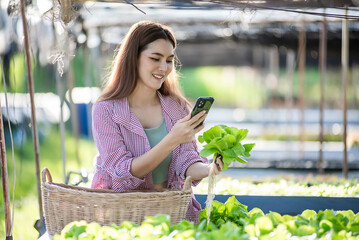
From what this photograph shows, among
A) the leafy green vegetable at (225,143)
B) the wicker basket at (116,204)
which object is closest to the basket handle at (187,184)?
the wicker basket at (116,204)

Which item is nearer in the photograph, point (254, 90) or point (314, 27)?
point (314, 27)

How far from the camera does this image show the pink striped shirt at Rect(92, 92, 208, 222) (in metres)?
1.97

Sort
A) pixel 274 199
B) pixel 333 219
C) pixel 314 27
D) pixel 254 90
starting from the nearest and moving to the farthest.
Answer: pixel 333 219 < pixel 274 199 < pixel 314 27 < pixel 254 90

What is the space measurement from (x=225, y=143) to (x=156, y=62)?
0.51 meters

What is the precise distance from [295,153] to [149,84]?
7.10m

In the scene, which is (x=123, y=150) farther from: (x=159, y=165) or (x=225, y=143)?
(x=225, y=143)

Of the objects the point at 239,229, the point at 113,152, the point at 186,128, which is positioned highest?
the point at 186,128

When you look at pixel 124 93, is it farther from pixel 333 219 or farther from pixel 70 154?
pixel 70 154

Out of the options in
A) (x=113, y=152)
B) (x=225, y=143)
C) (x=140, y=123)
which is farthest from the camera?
(x=140, y=123)

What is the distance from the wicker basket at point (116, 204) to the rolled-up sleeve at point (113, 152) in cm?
15

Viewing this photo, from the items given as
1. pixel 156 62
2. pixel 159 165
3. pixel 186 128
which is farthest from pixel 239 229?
pixel 156 62

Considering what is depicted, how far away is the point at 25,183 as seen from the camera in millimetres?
5598

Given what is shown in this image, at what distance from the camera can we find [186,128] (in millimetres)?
1839

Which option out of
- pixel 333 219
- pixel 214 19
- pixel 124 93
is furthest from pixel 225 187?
pixel 214 19
